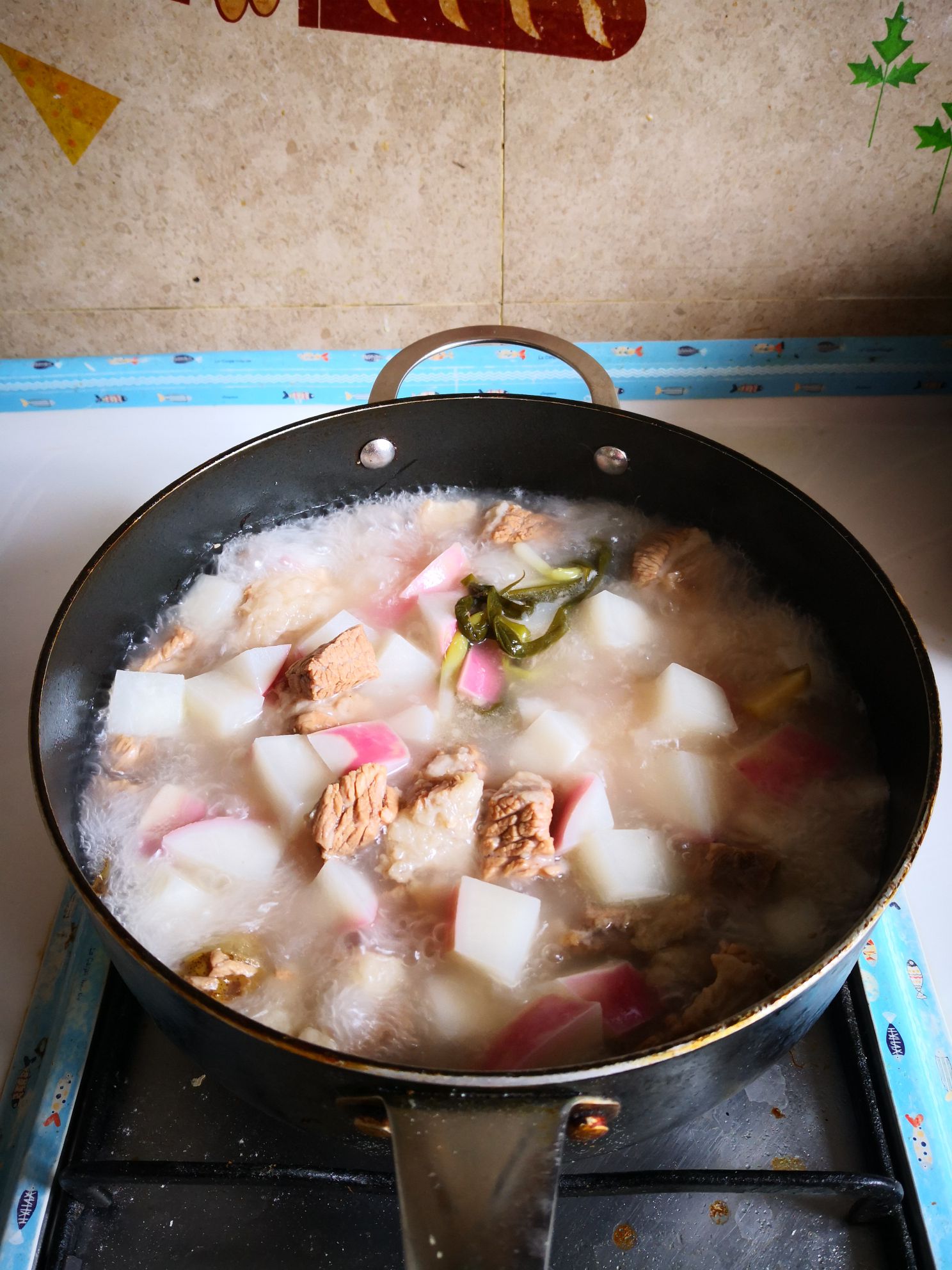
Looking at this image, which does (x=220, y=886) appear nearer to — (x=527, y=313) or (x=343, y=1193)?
(x=343, y=1193)

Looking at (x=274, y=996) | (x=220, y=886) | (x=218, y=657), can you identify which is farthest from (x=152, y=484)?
(x=274, y=996)

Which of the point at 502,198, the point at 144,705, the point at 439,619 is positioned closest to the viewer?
the point at 144,705

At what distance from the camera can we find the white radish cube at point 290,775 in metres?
1.16

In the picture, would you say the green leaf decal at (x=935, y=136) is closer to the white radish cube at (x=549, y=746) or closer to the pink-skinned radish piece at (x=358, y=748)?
the white radish cube at (x=549, y=746)

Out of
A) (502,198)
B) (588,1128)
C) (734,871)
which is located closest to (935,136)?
(502,198)

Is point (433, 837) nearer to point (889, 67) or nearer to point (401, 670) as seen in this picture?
point (401, 670)

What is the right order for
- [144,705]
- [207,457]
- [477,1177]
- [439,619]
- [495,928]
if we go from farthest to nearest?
[207,457]
[439,619]
[144,705]
[495,928]
[477,1177]

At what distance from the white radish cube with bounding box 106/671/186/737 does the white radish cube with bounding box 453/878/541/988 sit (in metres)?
0.49

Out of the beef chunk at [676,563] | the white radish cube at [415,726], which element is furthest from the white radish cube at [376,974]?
the beef chunk at [676,563]

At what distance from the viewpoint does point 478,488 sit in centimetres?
159

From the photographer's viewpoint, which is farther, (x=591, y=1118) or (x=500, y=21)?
(x=500, y=21)

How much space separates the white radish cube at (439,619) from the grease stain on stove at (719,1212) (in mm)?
765

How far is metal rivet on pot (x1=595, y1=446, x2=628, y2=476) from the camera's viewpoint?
1.47m

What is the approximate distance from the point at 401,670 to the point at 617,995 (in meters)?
0.56
